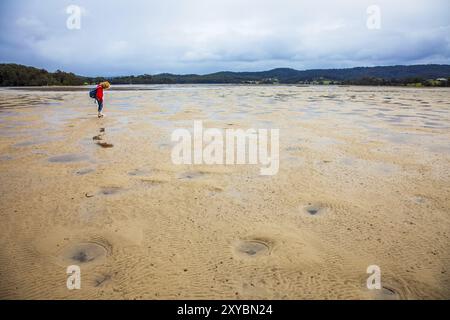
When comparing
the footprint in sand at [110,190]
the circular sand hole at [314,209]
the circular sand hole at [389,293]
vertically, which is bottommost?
the circular sand hole at [389,293]

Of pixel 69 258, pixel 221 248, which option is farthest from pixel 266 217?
pixel 69 258

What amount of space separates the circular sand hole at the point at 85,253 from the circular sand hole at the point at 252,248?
1500 mm

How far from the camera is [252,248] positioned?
3463mm

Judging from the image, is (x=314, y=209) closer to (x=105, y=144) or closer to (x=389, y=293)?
(x=389, y=293)

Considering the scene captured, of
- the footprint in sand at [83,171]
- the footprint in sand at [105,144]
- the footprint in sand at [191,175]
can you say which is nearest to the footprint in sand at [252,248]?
the footprint in sand at [191,175]

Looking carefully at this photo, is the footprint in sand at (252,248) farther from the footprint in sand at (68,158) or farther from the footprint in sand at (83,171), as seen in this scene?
the footprint in sand at (68,158)

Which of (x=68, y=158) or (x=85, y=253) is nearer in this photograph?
(x=85, y=253)

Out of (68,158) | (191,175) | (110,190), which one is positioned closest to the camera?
(110,190)

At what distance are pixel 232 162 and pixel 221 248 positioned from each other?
3517mm

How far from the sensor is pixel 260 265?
3.13 meters

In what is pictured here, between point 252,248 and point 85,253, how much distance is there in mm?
1870

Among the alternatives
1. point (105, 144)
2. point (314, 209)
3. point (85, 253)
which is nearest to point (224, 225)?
point (314, 209)

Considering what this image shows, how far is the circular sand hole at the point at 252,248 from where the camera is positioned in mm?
3347

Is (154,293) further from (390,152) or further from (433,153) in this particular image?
(433,153)
